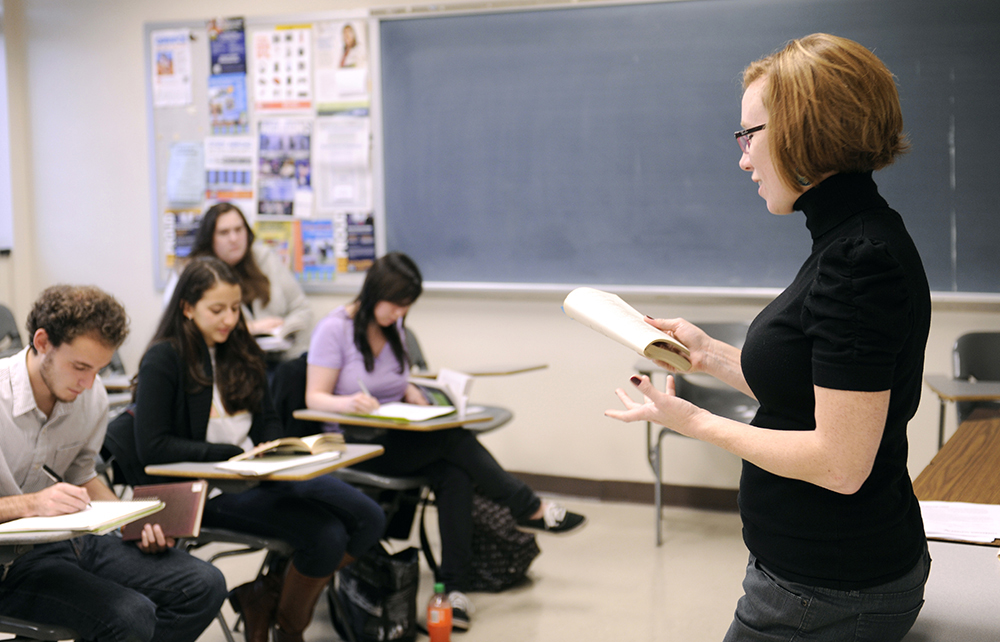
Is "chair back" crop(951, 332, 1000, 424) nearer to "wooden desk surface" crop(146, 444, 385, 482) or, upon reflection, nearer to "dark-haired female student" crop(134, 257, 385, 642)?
"dark-haired female student" crop(134, 257, 385, 642)

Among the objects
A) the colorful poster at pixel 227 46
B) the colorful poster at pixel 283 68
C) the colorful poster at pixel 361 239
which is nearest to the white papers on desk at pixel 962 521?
the colorful poster at pixel 361 239

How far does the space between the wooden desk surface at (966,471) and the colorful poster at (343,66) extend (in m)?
3.12

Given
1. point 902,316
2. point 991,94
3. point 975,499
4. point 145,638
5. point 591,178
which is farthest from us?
point 591,178

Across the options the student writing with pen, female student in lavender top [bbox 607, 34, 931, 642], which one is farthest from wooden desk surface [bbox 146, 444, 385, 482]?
female student in lavender top [bbox 607, 34, 931, 642]

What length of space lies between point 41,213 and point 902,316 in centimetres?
503

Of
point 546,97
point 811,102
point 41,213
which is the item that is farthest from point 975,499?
point 41,213

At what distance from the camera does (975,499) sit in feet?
5.37

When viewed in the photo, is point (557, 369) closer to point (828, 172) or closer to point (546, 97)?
point (546, 97)

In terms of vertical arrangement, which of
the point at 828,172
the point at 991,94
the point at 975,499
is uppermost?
the point at 991,94

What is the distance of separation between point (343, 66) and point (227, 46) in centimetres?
67

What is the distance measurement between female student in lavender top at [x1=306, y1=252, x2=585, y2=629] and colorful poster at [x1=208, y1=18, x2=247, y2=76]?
1.99 m

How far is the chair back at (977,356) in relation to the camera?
10.7 ft

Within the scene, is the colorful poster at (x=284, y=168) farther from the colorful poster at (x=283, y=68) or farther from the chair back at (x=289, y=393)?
the chair back at (x=289, y=393)

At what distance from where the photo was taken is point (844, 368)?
934 mm
